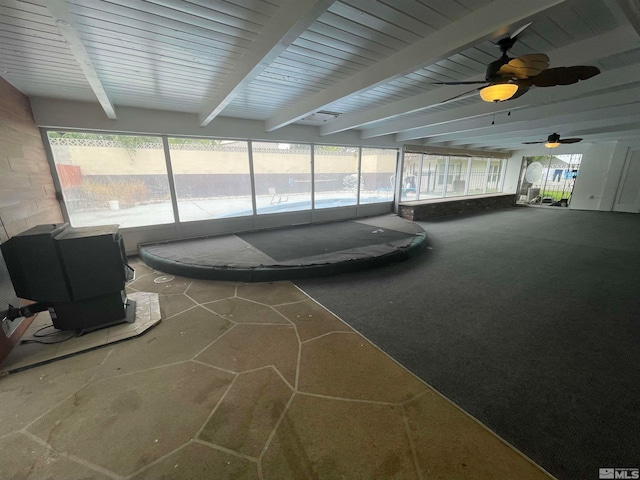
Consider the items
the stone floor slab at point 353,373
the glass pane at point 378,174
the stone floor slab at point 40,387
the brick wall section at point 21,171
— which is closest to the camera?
the stone floor slab at point 40,387

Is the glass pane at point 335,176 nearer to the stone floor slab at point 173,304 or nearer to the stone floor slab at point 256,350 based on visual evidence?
the stone floor slab at point 173,304

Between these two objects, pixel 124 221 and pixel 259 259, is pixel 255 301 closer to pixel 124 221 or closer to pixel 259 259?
pixel 259 259

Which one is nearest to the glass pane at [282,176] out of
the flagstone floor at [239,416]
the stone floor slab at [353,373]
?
the flagstone floor at [239,416]

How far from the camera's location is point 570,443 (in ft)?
4.57

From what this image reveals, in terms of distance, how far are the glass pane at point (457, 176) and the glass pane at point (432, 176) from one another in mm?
470

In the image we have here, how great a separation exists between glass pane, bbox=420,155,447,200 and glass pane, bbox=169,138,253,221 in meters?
6.46

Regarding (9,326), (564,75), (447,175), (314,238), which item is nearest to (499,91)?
(564,75)

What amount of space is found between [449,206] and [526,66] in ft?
23.9

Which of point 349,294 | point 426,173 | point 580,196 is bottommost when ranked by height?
point 349,294

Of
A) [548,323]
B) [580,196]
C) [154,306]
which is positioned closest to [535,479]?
[548,323]

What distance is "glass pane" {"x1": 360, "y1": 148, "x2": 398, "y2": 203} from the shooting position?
789cm

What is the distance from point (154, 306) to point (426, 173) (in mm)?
9208

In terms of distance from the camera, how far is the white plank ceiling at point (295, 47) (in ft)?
6.11

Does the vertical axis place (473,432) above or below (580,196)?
below
